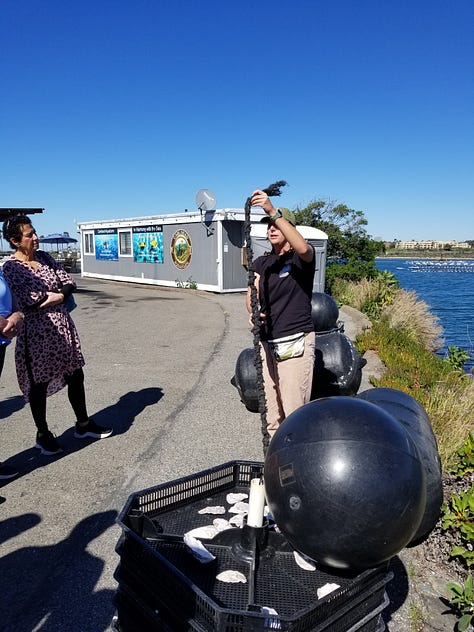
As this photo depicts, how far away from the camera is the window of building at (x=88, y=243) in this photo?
30491 millimetres

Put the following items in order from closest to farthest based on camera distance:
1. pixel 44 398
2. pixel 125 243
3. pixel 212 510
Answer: pixel 212 510 < pixel 44 398 < pixel 125 243

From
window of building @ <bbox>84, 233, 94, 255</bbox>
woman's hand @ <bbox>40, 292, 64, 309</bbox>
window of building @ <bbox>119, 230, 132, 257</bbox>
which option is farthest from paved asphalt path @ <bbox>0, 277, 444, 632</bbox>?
window of building @ <bbox>84, 233, 94, 255</bbox>

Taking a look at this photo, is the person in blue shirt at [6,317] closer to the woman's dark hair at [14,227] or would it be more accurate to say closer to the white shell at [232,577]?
the woman's dark hair at [14,227]

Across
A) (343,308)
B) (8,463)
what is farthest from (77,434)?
(343,308)

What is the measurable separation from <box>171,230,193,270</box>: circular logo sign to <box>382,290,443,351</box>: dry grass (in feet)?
32.7

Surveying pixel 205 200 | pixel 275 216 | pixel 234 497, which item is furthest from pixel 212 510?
pixel 205 200

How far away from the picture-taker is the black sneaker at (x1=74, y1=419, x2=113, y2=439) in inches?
195

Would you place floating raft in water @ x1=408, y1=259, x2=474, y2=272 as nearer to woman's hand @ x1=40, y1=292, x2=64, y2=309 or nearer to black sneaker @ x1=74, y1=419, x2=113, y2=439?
black sneaker @ x1=74, y1=419, x2=113, y2=439

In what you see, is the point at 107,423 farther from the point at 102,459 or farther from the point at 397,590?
the point at 397,590

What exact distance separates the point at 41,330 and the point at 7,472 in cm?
126

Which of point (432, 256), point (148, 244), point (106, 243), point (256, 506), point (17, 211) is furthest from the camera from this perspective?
point (432, 256)

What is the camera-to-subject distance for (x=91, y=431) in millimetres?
4992

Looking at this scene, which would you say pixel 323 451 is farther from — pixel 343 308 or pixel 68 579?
pixel 343 308

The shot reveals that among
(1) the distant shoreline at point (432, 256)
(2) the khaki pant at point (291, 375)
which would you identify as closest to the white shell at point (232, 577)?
(2) the khaki pant at point (291, 375)
